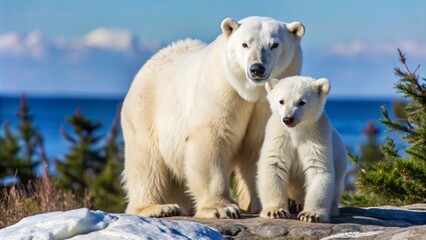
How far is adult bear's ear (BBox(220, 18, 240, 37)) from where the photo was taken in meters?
6.96

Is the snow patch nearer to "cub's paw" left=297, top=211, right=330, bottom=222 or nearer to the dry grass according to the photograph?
"cub's paw" left=297, top=211, right=330, bottom=222

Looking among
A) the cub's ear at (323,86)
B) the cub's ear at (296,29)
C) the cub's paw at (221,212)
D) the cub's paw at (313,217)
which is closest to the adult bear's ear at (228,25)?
the cub's ear at (296,29)

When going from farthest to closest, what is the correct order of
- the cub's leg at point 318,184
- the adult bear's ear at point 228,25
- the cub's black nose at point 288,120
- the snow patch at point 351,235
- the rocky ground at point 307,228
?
the adult bear's ear at point 228,25
the cub's leg at point 318,184
the cub's black nose at point 288,120
the rocky ground at point 307,228
the snow patch at point 351,235

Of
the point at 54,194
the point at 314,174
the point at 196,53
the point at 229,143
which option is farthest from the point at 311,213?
the point at 54,194

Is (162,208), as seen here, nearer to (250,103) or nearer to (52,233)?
(250,103)

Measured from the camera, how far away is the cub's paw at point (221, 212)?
6824 millimetres

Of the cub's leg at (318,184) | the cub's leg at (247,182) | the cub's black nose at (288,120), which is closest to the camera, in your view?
the cub's black nose at (288,120)

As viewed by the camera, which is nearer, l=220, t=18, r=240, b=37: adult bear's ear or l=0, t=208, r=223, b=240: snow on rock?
l=0, t=208, r=223, b=240: snow on rock

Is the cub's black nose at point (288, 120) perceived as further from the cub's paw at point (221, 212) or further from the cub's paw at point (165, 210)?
the cub's paw at point (165, 210)

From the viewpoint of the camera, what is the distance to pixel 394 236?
5426 millimetres

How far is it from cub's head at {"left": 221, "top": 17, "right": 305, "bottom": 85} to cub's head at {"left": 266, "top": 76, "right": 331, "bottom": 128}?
143mm

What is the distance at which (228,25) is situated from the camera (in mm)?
6992

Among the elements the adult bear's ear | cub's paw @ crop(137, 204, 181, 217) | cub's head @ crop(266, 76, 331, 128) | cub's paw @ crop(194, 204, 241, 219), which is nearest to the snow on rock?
cub's head @ crop(266, 76, 331, 128)

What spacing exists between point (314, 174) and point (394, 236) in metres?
1.18
